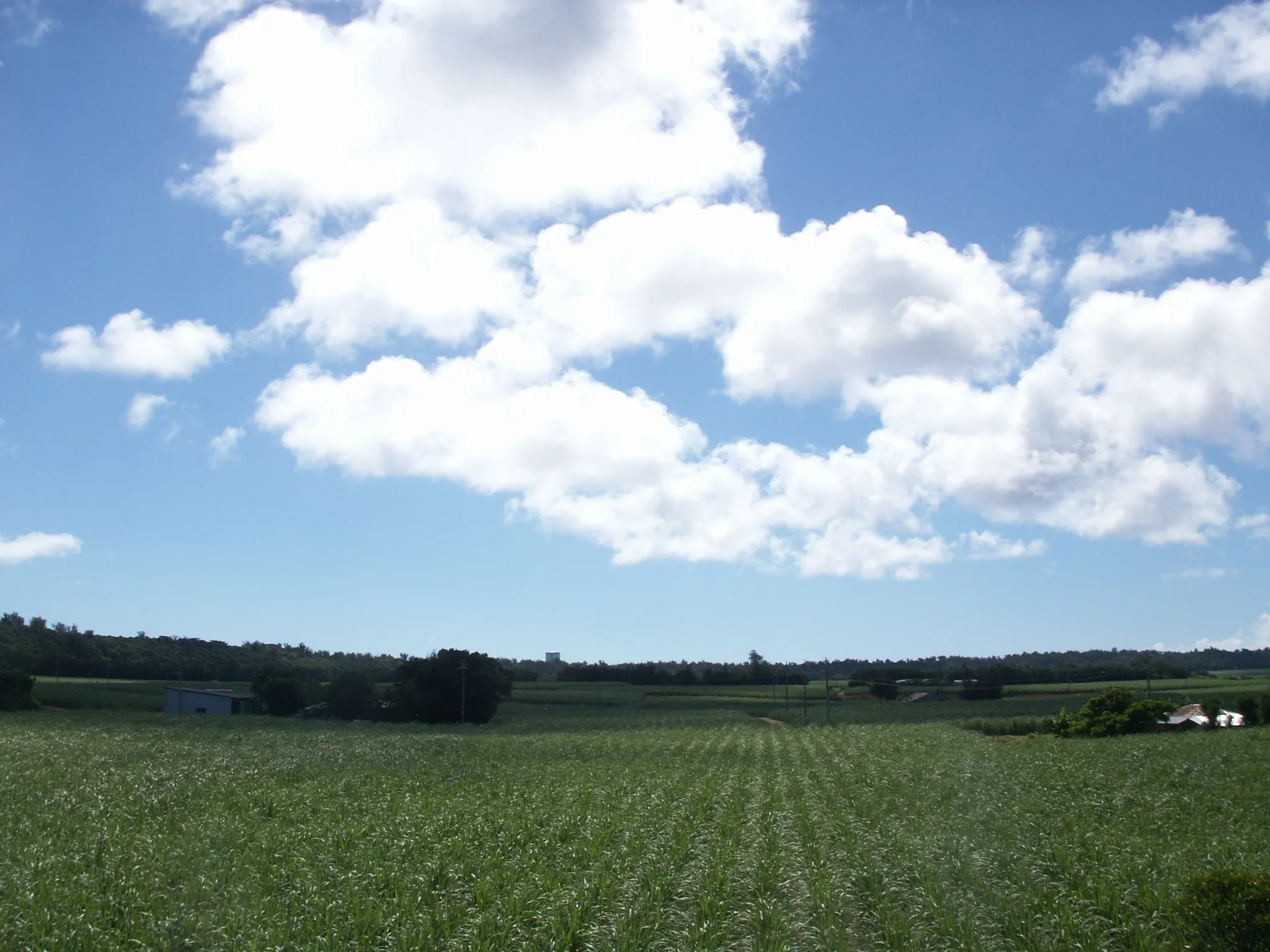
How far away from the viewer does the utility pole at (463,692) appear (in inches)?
2970

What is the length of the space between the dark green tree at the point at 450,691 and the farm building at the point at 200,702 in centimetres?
1478

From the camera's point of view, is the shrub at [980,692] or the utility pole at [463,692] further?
the shrub at [980,692]

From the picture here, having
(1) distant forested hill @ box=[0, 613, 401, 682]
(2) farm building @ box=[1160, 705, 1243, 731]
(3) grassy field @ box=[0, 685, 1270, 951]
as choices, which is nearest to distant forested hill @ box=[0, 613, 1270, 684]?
Answer: (1) distant forested hill @ box=[0, 613, 401, 682]

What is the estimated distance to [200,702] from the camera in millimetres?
77875

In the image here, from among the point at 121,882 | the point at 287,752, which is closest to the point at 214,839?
the point at 121,882

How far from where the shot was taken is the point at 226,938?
9648 millimetres

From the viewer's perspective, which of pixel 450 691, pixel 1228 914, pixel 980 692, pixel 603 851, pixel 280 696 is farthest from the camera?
pixel 980 692

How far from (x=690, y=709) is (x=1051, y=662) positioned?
12554cm

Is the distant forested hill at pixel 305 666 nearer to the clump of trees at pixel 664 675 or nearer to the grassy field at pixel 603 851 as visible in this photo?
the clump of trees at pixel 664 675

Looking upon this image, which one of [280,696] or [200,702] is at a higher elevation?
[200,702]

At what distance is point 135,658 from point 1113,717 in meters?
110

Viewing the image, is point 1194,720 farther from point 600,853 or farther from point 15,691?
point 15,691

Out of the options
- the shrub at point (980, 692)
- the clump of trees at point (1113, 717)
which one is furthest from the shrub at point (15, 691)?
the shrub at point (980, 692)

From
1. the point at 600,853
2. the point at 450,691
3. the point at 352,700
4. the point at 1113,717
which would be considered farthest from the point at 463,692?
the point at 600,853
